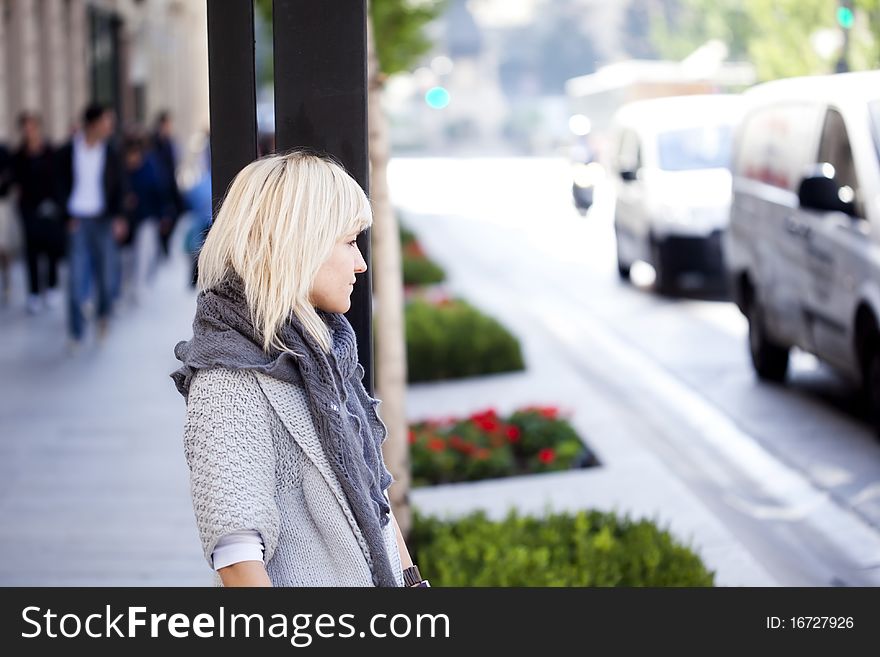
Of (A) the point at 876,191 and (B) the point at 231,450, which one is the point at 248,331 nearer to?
(B) the point at 231,450

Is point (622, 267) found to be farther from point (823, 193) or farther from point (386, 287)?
point (386, 287)

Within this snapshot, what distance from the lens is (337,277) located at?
93.0 inches

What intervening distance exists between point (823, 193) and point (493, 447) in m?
2.17

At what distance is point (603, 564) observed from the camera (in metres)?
4.95

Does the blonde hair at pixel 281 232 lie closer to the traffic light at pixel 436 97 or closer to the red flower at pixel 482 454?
the red flower at pixel 482 454

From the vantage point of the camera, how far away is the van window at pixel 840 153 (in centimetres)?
718

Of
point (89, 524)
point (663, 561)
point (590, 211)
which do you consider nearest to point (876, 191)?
point (663, 561)

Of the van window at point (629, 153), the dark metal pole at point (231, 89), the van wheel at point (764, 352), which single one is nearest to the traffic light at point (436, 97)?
the van window at point (629, 153)

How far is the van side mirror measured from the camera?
7443 mm

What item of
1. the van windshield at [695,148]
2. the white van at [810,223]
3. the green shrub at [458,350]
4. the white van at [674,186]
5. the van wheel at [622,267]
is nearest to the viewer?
the white van at [810,223]

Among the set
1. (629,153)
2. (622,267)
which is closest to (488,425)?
(622,267)

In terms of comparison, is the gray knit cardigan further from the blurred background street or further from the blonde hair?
the blurred background street

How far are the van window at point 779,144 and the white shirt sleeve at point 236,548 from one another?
6.14 metres

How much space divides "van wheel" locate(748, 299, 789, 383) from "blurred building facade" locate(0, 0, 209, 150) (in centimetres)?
664
